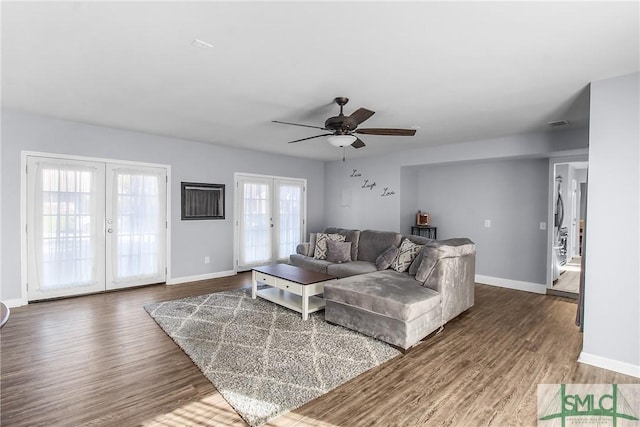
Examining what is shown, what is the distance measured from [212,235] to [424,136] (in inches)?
163

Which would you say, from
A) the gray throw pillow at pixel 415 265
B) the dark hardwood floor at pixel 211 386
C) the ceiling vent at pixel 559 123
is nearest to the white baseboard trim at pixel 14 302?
the dark hardwood floor at pixel 211 386

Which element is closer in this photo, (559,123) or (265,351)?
(265,351)

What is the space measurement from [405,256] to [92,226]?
15.1 ft

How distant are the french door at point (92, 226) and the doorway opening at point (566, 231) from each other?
6243 mm

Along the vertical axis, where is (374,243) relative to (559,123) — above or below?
below

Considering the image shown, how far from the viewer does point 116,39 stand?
7.15ft

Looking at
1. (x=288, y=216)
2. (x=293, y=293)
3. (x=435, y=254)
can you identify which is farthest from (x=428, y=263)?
(x=288, y=216)

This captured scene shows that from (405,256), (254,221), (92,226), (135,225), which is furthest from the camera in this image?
(254,221)

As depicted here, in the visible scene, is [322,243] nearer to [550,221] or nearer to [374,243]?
[374,243]

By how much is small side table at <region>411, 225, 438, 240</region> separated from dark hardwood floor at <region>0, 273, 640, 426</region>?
2.55 metres

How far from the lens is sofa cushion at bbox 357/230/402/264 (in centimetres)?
520

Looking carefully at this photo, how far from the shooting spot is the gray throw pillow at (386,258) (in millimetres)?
4664

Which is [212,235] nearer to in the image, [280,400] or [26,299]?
[26,299]

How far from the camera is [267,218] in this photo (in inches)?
264
